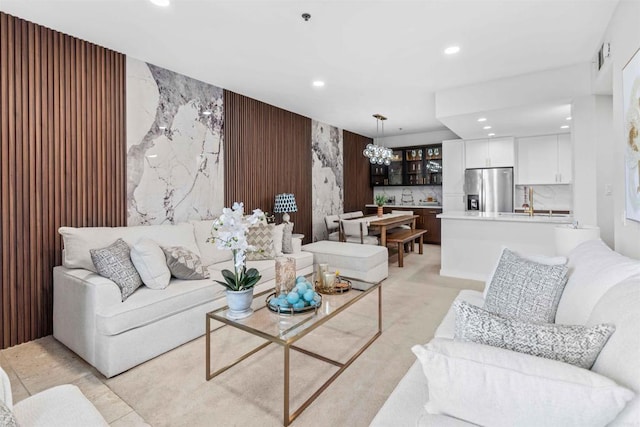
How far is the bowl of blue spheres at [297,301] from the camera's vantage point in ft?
6.82

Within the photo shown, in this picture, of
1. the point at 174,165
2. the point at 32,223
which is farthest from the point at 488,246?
the point at 32,223

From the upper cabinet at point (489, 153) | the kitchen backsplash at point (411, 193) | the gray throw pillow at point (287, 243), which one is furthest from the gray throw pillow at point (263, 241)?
the kitchen backsplash at point (411, 193)

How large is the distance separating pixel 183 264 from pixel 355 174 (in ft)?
17.8

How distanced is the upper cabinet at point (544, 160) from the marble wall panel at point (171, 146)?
5671 millimetres

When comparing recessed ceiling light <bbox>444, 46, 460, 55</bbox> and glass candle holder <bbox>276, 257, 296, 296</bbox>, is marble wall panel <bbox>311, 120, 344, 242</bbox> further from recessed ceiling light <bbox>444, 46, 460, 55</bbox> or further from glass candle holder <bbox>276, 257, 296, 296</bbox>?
glass candle holder <bbox>276, 257, 296, 296</bbox>

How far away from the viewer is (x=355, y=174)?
7570mm

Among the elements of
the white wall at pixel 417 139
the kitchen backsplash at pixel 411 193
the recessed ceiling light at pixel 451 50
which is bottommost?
the kitchen backsplash at pixel 411 193

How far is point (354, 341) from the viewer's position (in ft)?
8.46

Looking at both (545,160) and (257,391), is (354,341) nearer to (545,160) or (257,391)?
(257,391)

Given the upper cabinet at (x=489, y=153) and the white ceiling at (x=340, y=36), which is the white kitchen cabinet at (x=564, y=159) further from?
the white ceiling at (x=340, y=36)

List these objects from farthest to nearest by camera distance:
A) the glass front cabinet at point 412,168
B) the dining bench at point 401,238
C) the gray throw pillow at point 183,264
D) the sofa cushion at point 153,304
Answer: the glass front cabinet at point 412,168 < the dining bench at point 401,238 < the gray throw pillow at point 183,264 < the sofa cushion at point 153,304

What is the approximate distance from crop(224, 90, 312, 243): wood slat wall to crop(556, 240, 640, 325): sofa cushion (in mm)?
3756

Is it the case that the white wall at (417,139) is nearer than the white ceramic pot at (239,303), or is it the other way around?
the white ceramic pot at (239,303)

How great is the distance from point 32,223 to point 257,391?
233 centimetres
